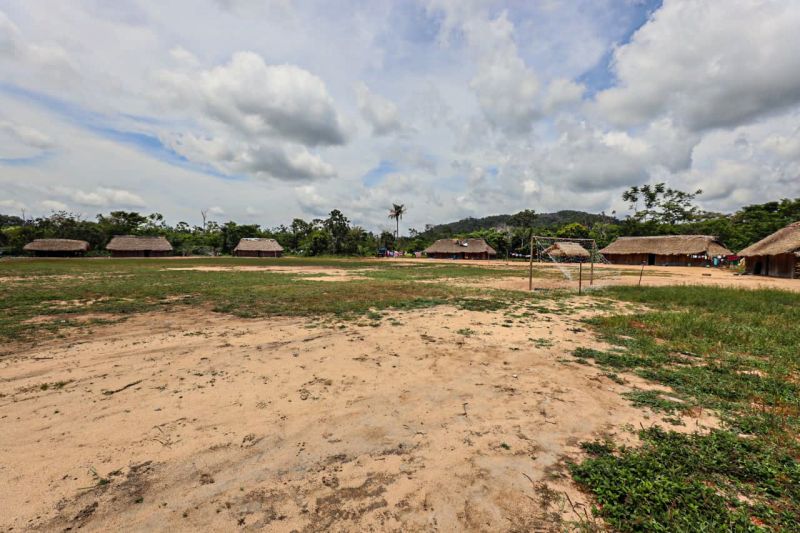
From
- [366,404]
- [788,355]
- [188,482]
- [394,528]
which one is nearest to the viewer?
[394,528]

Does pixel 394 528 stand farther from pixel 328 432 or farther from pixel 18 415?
pixel 18 415

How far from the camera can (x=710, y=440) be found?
361cm

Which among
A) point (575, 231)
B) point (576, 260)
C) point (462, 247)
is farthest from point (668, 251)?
point (462, 247)

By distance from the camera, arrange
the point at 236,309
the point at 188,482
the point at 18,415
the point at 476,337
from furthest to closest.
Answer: the point at 236,309, the point at 476,337, the point at 18,415, the point at 188,482

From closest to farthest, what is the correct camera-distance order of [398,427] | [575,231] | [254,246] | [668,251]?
1. [398,427]
2. [668,251]
3. [575,231]
4. [254,246]

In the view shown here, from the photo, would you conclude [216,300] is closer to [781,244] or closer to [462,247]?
[781,244]

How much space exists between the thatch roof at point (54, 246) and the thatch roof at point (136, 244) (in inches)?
211

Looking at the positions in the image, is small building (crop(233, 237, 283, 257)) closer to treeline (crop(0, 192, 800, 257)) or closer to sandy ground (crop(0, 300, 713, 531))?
treeline (crop(0, 192, 800, 257))

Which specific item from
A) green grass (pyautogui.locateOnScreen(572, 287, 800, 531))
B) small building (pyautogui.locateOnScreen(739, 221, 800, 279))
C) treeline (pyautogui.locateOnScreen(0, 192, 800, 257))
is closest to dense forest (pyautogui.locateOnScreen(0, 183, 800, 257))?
treeline (pyautogui.locateOnScreen(0, 192, 800, 257))

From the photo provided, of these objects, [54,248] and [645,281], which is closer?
[645,281]

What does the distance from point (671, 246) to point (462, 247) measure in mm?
34381

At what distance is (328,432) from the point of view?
3.94 m

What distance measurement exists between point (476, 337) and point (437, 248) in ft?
210

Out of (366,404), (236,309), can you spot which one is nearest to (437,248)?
(236,309)
